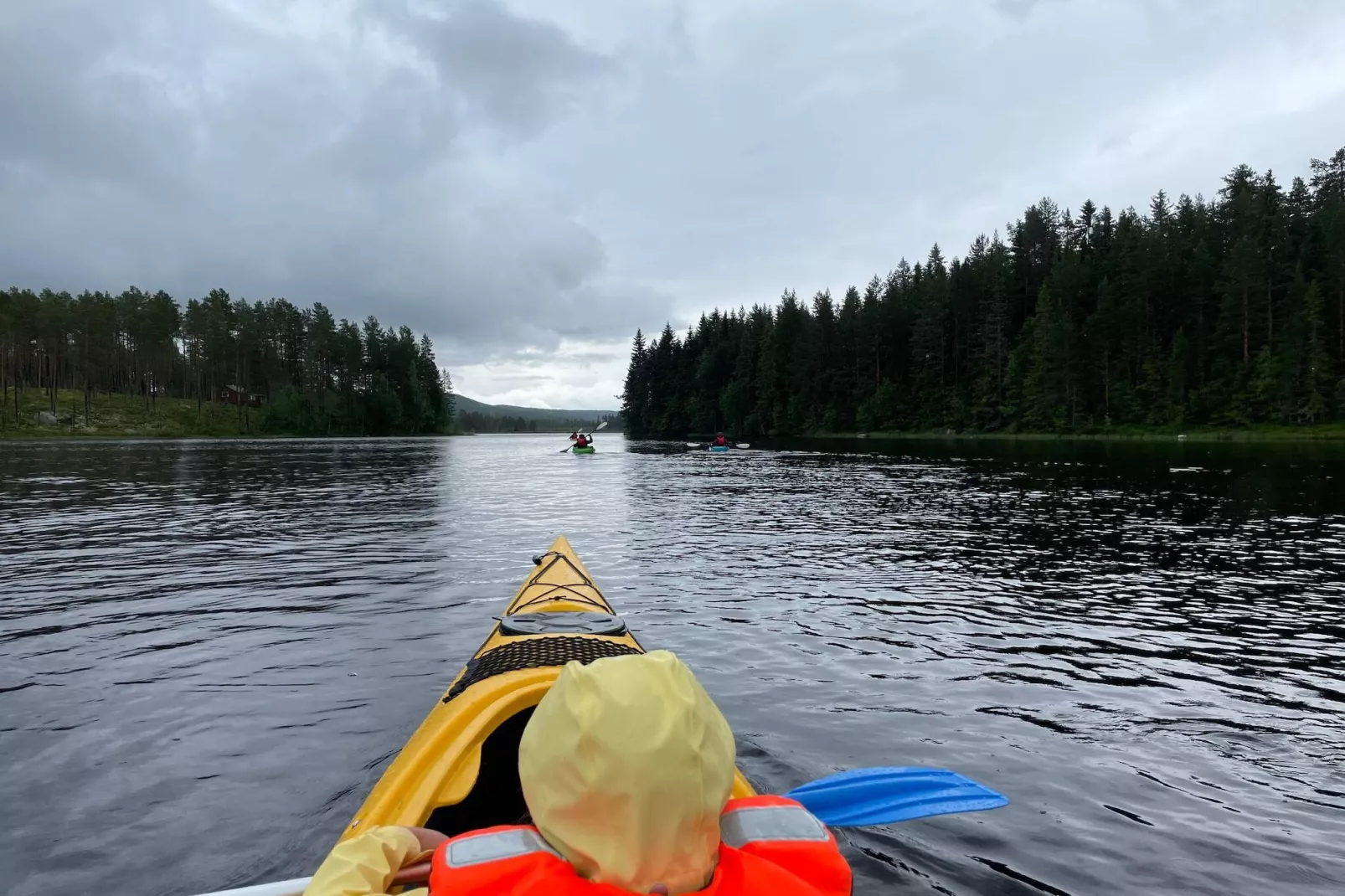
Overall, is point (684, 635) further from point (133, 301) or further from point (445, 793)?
point (133, 301)

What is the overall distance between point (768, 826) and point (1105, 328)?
3079 inches

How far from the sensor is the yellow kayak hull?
350 cm

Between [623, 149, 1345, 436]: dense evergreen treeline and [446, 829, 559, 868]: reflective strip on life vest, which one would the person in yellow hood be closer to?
[446, 829, 559, 868]: reflective strip on life vest

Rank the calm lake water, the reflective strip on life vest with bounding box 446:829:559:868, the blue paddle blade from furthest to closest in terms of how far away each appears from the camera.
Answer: the calm lake water < the blue paddle blade < the reflective strip on life vest with bounding box 446:829:559:868

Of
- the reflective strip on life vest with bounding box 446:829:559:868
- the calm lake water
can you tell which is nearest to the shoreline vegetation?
the calm lake water

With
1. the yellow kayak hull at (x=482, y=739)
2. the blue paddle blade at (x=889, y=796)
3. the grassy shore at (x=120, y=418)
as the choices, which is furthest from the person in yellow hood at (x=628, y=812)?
the grassy shore at (x=120, y=418)

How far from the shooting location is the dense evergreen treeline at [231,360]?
83.6 meters

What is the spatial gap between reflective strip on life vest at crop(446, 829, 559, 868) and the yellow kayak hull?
135cm

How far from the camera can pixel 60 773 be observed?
5.27 meters

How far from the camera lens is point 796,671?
741cm

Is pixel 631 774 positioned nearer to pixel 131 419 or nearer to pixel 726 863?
pixel 726 863

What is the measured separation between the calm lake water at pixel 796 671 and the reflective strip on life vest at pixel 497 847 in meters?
2.93

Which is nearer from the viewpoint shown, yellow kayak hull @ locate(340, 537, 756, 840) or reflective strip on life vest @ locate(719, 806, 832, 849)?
reflective strip on life vest @ locate(719, 806, 832, 849)

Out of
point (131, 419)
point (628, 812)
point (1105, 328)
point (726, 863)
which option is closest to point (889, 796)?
point (726, 863)
